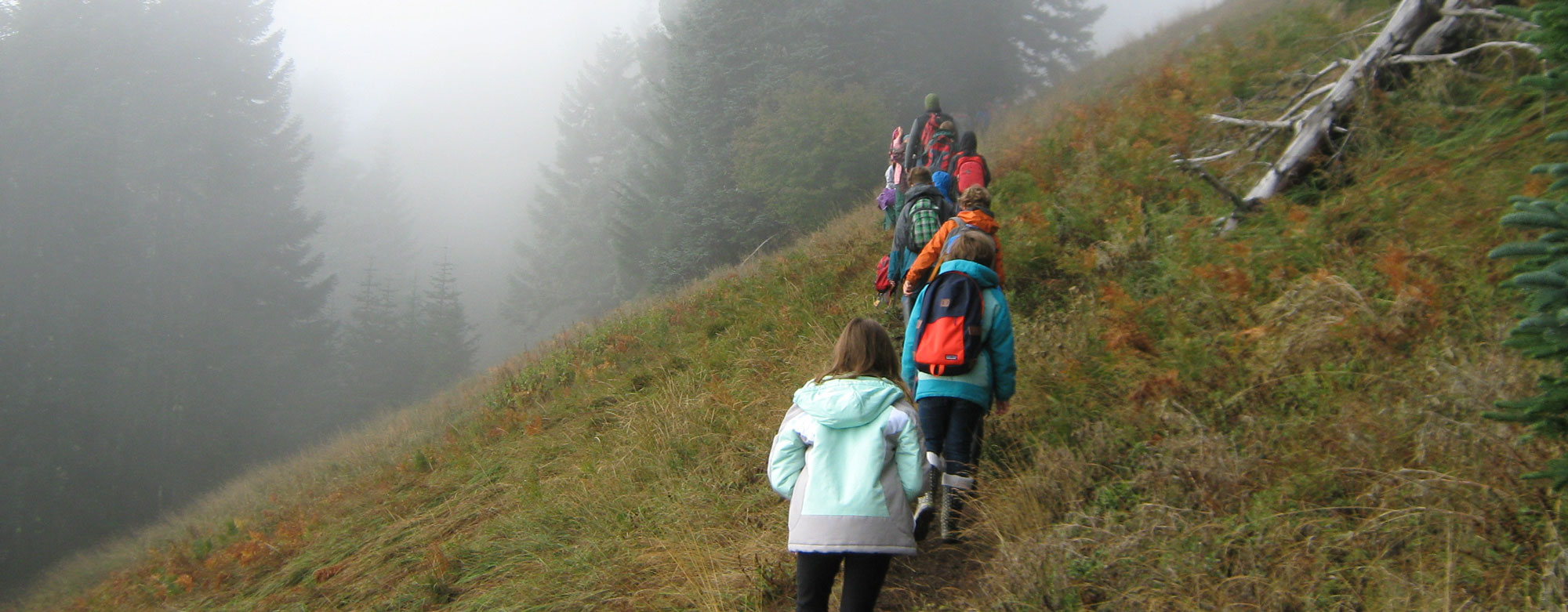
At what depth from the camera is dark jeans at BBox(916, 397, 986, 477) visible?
3.88 m

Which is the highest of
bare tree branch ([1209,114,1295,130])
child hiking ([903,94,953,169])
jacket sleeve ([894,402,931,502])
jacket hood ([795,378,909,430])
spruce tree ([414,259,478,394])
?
child hiking ([903,94,953,169])

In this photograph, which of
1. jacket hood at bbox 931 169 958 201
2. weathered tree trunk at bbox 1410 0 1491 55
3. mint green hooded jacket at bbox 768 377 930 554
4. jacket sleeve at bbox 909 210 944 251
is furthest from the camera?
jacket hood at bbox 931 169 958 201

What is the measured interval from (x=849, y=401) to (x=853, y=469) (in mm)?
241

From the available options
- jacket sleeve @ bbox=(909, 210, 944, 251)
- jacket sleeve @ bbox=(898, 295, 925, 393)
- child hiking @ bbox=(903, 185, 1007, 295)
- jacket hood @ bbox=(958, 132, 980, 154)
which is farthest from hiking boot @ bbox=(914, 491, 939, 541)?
jacket hood @ bbox=(958, 132, 980, 154)

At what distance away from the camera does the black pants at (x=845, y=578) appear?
292 cm

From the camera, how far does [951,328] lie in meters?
3.78

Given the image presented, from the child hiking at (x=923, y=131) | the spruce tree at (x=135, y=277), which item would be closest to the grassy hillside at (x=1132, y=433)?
the child hiking at (x=923, y=131)

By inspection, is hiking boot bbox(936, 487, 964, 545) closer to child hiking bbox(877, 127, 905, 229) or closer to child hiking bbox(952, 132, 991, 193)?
child hiking bbox(952, 132, 991, 193)

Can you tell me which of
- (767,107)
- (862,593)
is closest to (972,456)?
(862,593)

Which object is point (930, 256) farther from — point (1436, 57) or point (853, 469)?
point (1436, 57)

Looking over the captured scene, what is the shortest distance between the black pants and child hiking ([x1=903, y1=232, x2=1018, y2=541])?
2.56ft

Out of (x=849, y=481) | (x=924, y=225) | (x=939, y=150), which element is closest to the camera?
(x=849, y=481)

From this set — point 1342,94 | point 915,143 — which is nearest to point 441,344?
point 915,143

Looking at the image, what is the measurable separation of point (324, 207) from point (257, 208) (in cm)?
3132
